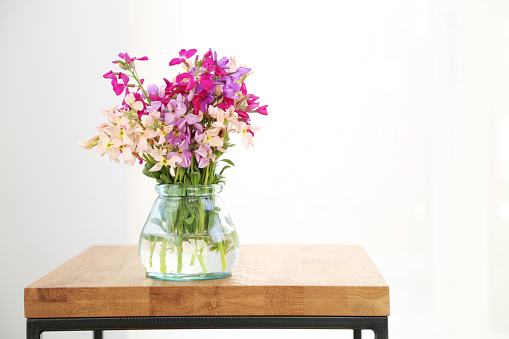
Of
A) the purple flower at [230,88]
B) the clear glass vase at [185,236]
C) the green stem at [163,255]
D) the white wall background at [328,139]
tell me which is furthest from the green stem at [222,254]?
the white wall background at [328,139]

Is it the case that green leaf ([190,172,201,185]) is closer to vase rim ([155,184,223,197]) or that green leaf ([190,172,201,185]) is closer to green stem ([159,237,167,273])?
vase rim ([155,184,223,197])

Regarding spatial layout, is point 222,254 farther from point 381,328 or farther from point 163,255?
point 381,328

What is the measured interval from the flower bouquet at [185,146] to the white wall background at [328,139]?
1585 mm

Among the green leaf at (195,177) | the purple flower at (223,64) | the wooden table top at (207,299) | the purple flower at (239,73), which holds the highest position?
the purple flower at (223,64)

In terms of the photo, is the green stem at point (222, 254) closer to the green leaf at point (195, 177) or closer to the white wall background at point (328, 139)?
the green leaf at point (195, 177)

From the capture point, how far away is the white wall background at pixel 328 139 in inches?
112

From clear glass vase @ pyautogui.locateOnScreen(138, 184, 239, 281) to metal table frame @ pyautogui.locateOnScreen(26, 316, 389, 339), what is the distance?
0.09 metres

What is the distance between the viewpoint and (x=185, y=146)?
1.21 metres

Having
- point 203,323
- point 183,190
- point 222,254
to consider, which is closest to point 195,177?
point 183,190

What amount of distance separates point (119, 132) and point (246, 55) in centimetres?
174

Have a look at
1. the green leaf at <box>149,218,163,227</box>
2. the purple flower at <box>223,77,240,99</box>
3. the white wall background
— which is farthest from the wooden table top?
the white wall background

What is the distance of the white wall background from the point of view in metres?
2.85

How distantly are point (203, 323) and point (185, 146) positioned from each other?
1.08 feet

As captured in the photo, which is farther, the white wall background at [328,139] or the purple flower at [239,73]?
the white wall background at [328,139]
